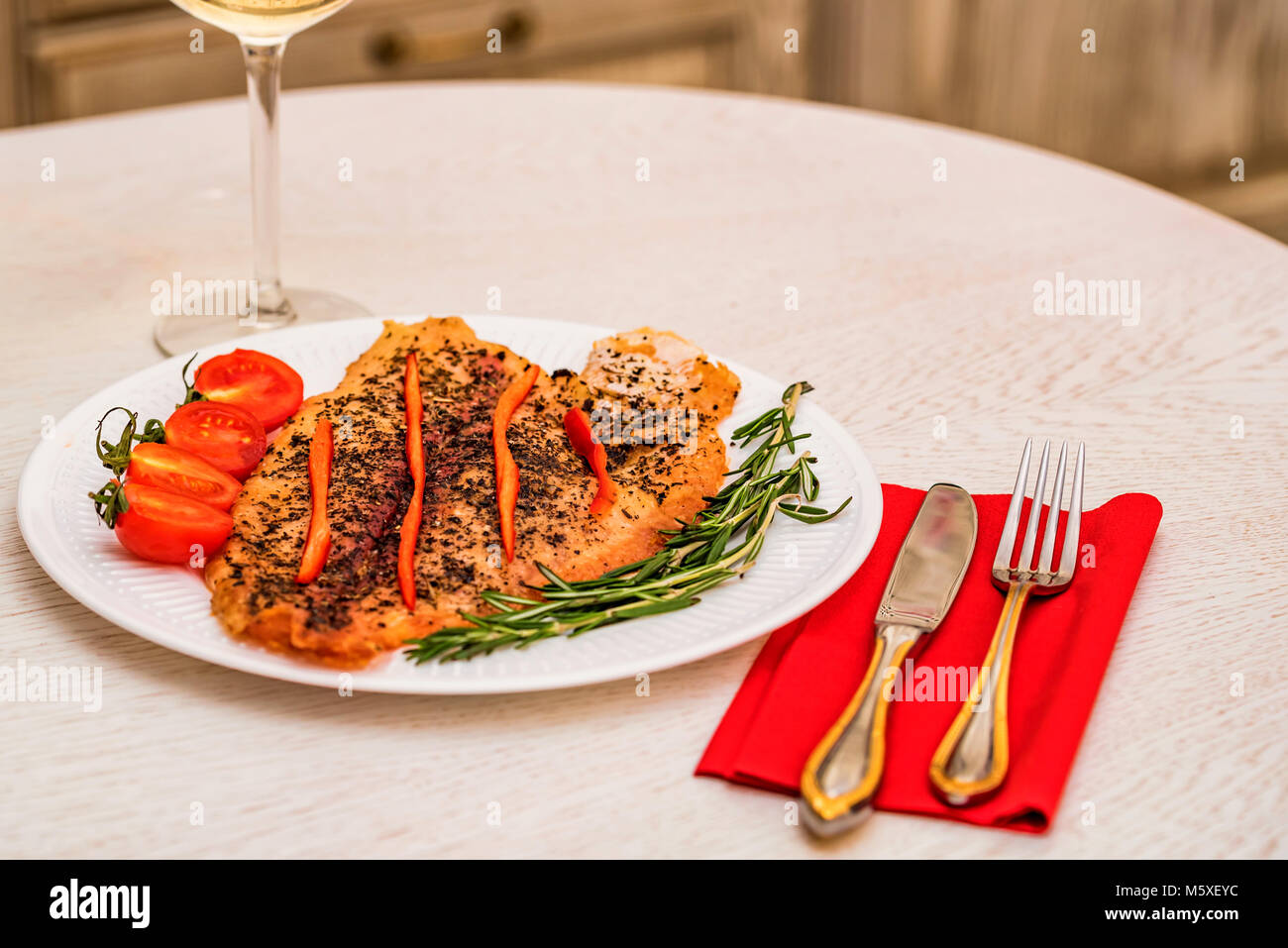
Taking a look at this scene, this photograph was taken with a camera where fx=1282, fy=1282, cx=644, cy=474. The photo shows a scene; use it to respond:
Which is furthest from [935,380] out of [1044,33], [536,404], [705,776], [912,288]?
[1044,33]

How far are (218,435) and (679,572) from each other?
1.63ft

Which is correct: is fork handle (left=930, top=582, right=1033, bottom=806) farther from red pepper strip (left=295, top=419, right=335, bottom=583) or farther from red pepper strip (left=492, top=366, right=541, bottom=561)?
red pepper strip (left=295, top=419, right=335, bottom=583)

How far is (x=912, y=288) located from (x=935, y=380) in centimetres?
31

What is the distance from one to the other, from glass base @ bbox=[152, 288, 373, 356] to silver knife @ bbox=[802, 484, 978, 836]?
3.03ft

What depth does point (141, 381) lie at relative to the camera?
1452 mm

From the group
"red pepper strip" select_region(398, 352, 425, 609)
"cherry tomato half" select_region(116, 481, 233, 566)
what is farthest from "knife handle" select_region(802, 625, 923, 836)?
"cherry tomato half" select_region(116, 481, 233, 566)

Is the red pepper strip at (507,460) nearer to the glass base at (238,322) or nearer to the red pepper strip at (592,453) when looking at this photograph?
the red pepper strip at (592,453)

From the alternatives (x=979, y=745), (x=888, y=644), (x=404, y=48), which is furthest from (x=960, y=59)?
(x=979, y=745)

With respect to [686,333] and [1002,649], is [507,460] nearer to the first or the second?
[1002,649]

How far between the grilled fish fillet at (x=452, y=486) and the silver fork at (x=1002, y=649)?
1.04 feet

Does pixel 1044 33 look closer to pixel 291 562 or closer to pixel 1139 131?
pixel 1139 131

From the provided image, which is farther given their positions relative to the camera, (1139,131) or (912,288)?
(1139,131)

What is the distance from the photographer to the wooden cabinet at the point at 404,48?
11.4ft
